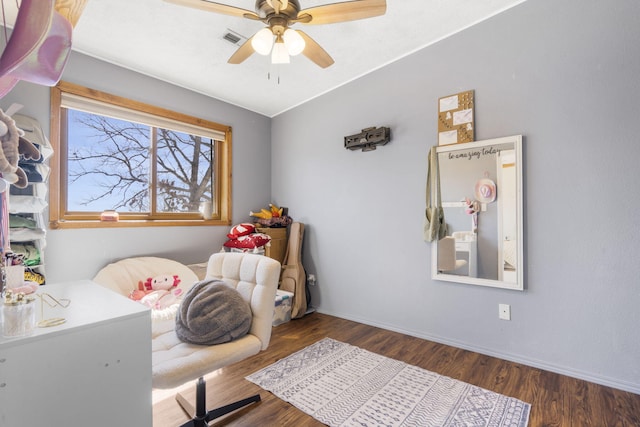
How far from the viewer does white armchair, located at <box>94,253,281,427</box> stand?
1213mm

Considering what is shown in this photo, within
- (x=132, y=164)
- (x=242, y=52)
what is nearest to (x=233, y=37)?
(x=242, y=52)

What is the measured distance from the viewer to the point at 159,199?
9.62 ft

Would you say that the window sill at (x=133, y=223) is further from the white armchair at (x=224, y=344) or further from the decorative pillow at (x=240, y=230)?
the white armchair at (x=224, y=344)

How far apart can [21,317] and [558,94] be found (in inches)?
112

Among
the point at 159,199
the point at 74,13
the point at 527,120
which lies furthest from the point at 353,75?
the point at 74,13

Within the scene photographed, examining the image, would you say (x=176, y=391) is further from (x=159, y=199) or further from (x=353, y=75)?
(x=353, y=75)

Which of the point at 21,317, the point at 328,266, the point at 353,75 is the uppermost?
the point at 353,75

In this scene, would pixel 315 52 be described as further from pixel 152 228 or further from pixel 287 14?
pixel 152 228

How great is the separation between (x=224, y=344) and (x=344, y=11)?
1822mm

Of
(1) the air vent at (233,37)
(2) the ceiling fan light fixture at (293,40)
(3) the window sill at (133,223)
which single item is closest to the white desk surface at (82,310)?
(3) the window sill at (133,223)

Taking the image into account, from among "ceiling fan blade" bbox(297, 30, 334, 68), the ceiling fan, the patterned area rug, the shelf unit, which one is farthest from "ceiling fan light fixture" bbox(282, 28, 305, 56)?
the patterned area rug

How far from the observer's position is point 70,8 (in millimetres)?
658

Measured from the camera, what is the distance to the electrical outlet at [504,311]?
2084 millimetres

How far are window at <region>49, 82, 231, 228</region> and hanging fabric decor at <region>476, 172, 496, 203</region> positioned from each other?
2.56m
